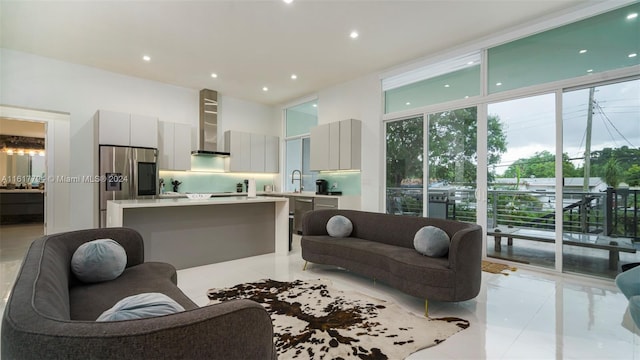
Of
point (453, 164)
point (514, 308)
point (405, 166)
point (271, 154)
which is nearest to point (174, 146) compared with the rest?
point (271, 154)

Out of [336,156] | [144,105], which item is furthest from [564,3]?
[144,105]

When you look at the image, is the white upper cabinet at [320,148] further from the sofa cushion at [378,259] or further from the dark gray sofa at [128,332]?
the dark gray sofa at [128,332]

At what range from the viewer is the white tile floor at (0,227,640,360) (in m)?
2.06

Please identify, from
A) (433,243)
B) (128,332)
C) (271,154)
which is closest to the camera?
(128,332)

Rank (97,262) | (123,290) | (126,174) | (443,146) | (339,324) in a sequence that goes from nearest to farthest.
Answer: (123,290) → (97,262) → (339,324) → (443,146) → (126,174)

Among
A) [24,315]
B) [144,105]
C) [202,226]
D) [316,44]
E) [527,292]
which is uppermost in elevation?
[316,44]

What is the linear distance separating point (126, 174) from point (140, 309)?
515 cm

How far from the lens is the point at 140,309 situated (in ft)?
3.38

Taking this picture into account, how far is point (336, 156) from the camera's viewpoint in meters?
6.07

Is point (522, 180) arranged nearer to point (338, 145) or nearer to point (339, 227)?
point (339, 227)

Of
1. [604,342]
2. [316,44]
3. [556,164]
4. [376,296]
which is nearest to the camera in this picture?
[604,342]

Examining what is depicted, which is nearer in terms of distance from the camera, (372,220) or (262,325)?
(262,325)

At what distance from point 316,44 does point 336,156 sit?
2.25 meters

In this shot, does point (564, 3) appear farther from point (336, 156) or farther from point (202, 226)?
point (202, 226)
